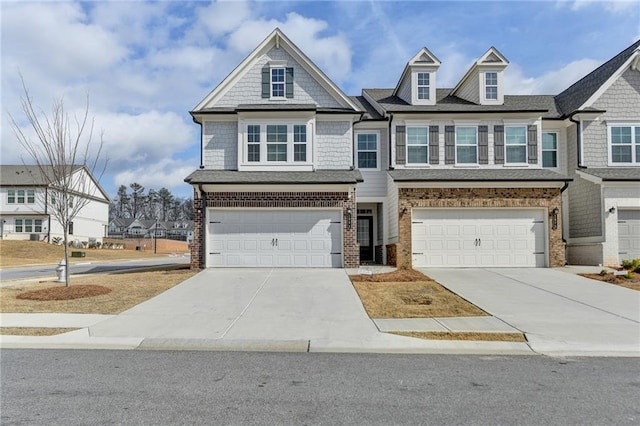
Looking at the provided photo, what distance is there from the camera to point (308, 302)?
12.3 meters

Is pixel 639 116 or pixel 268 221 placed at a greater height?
pixel 639 116

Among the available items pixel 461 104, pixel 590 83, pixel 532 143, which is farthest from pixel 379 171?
pixel 590 83

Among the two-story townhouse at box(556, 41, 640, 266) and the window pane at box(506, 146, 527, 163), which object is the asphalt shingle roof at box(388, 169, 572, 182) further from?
the two-story townhouse at box(556, 41, 640, 266)

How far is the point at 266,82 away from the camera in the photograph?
19.7 m

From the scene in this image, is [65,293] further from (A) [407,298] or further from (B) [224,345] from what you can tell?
(A) [407,298]

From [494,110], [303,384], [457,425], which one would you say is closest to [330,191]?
[494,110]

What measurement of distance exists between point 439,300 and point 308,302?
3.46m

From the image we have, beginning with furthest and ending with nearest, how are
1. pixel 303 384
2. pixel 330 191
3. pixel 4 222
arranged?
pixel 4 222
pixel 330 191
pixel 303 384

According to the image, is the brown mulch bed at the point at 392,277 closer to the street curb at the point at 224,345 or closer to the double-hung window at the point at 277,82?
the street curb at the point at 224,345

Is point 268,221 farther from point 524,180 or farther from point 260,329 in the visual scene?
point 524,180

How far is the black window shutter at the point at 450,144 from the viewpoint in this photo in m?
19.7

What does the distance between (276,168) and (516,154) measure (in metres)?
10.1

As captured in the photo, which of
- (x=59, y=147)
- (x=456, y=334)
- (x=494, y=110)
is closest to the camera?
(x=456, y=334)

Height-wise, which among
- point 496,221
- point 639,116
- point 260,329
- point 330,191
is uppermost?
point 639,116
